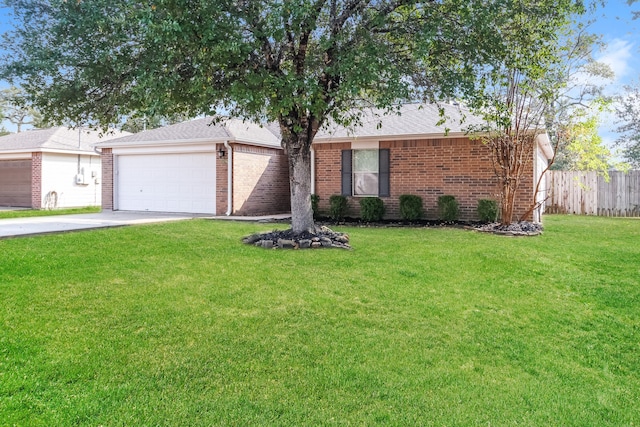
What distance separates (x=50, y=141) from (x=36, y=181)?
1.88m

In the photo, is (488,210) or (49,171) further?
(49,171)

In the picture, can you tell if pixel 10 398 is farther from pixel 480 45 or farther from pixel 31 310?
pixel 480 45

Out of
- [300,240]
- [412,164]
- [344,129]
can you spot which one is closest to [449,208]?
[412,164]

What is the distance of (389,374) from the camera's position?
11.6 ft

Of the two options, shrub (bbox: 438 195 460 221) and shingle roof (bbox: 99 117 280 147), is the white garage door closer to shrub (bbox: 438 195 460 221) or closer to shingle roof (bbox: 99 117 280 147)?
shingle roof (bbox: 99 117 280 147)

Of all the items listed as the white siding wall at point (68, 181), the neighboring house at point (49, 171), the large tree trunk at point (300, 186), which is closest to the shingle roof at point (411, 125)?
the large tree trunk at point (300, 186)

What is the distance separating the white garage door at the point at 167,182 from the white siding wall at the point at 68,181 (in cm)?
467

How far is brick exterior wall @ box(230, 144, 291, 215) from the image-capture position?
1499 centimetres

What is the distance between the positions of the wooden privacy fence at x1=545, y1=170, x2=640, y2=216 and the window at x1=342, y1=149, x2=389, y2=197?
22.8 feet

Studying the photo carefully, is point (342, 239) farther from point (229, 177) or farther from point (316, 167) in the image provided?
point (229, 177)

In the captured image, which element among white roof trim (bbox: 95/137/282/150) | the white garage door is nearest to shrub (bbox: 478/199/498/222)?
white roof trim (bbox: 95/137/282/150)

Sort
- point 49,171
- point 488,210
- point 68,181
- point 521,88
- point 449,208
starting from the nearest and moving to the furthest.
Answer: point 521,88 < point 488,210 < point 449,208 < point 49,171 < point 68,181

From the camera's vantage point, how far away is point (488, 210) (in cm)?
1227

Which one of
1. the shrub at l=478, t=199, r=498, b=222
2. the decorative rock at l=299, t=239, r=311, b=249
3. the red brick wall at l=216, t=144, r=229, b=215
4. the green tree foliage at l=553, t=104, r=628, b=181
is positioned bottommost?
the decorative rock at l=299, t=239, r=311, b=249
